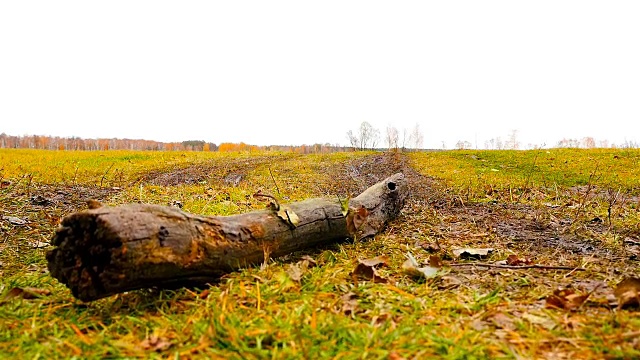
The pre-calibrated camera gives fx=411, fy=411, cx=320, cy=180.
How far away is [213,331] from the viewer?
195 cm

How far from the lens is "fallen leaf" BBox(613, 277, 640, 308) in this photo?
7.09ft

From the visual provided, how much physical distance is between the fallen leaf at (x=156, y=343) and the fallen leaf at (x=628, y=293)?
2.28 meters

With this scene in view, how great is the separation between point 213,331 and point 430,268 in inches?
65.7

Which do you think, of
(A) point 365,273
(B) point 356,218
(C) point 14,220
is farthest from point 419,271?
(C) point 14,220

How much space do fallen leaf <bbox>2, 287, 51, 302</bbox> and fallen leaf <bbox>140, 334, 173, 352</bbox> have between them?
1.18 metres

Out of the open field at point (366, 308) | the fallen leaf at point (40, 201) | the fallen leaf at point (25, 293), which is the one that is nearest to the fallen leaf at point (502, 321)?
the open field at point (366, 308)

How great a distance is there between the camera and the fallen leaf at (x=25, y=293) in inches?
102

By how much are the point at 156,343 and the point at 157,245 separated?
590mm

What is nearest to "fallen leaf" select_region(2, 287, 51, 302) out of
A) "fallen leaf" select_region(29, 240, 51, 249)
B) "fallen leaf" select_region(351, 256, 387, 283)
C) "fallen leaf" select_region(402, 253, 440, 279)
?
"fallen leaf" select_region(29, 240, 51, 249)

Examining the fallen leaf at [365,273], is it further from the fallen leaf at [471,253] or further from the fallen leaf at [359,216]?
the fallen leaf at [359,216]

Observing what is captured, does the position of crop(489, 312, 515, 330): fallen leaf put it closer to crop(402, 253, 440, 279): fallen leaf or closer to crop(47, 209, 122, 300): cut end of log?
crop(402, 253, 440, 279): fallen leaf

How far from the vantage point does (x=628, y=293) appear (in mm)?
2195

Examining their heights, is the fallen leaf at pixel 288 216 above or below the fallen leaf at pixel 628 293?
above

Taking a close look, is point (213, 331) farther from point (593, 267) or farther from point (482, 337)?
point (593, 267)
